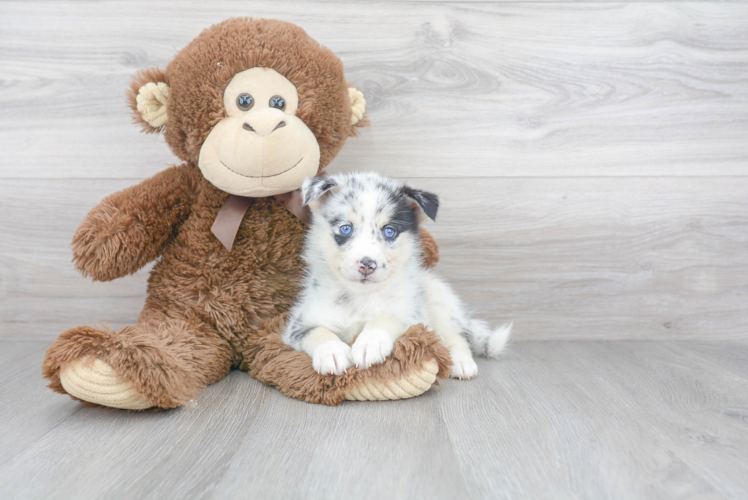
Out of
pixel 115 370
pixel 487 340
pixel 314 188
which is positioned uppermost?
pixel 314 188

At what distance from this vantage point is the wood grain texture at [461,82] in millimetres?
1942

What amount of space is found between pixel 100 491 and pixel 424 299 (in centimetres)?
102

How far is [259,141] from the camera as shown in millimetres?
1458

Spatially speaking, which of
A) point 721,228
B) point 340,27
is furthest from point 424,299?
point 721,228

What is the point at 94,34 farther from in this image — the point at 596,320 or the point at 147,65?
the point at 596,320

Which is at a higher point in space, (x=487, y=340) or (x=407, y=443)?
(x=407, y=443)

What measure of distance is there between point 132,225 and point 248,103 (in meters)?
0.47

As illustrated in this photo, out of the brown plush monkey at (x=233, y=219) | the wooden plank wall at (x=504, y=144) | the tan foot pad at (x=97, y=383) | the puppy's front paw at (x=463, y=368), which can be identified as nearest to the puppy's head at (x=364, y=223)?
the brown plush monkey at (x=233, y=219)

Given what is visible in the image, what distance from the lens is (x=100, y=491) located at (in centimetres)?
97

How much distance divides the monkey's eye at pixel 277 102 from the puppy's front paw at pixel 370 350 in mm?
681

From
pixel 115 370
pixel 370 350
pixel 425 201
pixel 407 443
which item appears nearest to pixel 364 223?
pixel 425 201

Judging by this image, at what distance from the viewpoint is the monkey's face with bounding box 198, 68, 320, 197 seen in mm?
1466

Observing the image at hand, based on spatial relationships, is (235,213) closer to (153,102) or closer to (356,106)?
(153,102)

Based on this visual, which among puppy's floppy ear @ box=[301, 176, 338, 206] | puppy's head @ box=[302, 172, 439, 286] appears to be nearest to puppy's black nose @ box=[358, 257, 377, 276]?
puppy's head @ box=[302, 172, 439, 286]
